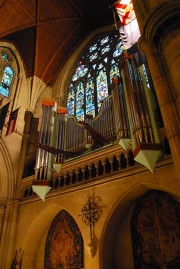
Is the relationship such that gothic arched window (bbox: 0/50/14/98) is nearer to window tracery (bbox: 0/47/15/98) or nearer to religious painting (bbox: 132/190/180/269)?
window tracery (bbox: 0/47/15/98)

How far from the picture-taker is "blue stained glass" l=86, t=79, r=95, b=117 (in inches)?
399

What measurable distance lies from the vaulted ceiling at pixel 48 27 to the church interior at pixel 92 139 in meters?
0.05

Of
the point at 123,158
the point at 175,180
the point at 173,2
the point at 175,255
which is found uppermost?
the point at 173,2

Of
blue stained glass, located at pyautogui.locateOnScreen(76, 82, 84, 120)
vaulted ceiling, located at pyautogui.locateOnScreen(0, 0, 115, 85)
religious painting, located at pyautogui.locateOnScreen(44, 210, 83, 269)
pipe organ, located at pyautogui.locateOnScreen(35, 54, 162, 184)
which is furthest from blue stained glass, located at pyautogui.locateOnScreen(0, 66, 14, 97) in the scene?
religious painting, located at pyautogui.locateOnScreen(44, 210, 83, 269)

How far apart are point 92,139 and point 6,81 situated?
621cm

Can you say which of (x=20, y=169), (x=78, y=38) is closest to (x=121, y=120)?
(x=20, y=169)

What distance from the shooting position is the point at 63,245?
769 cm

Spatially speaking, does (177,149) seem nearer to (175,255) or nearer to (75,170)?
(175,255)

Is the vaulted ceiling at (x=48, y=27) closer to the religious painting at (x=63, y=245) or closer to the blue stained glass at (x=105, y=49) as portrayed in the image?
the blue stained glass at (x=105, y=49)

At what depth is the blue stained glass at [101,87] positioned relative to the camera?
32.9 feet

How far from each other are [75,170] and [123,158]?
1.86 meters

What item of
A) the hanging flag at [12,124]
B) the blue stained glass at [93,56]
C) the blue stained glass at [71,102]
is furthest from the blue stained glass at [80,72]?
the hanging flag at [12,124]

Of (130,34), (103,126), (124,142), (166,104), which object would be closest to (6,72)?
(103,126)

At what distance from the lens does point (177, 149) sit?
314 cm
